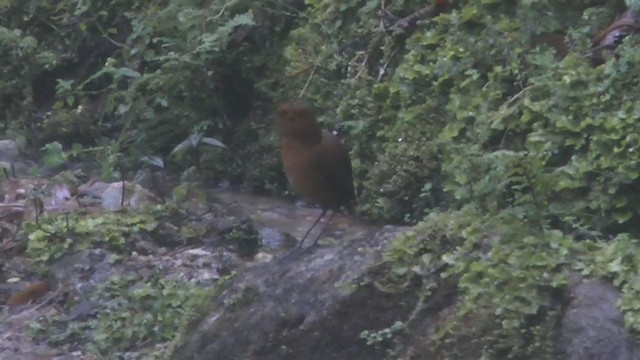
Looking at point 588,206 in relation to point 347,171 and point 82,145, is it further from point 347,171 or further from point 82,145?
point 82,145

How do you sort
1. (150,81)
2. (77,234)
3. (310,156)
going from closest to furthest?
(310,156) → (77,234) → (150,81)

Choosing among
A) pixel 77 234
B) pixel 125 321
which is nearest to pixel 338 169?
pixel 125 321

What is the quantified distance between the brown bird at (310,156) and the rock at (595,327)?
6.93ft

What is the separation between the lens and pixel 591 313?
426 cm

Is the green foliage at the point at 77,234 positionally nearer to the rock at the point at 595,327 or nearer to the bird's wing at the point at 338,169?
the bird's wing at the point at 338,169

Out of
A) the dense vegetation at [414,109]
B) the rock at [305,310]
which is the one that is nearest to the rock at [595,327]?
the dense vegetation at [414,109]

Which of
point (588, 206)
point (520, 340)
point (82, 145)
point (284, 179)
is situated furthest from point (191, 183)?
point (520, 340)

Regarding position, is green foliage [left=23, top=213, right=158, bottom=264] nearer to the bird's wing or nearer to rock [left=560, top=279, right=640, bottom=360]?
the bird's wing

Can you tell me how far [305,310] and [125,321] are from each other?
138 centimetres

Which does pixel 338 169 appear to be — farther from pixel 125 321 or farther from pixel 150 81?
pixel 150 81

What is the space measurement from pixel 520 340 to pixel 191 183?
14.8 ft

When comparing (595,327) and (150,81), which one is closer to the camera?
(595,327)

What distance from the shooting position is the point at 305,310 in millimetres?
4887

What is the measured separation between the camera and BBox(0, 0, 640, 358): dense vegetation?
4703 millimetres
